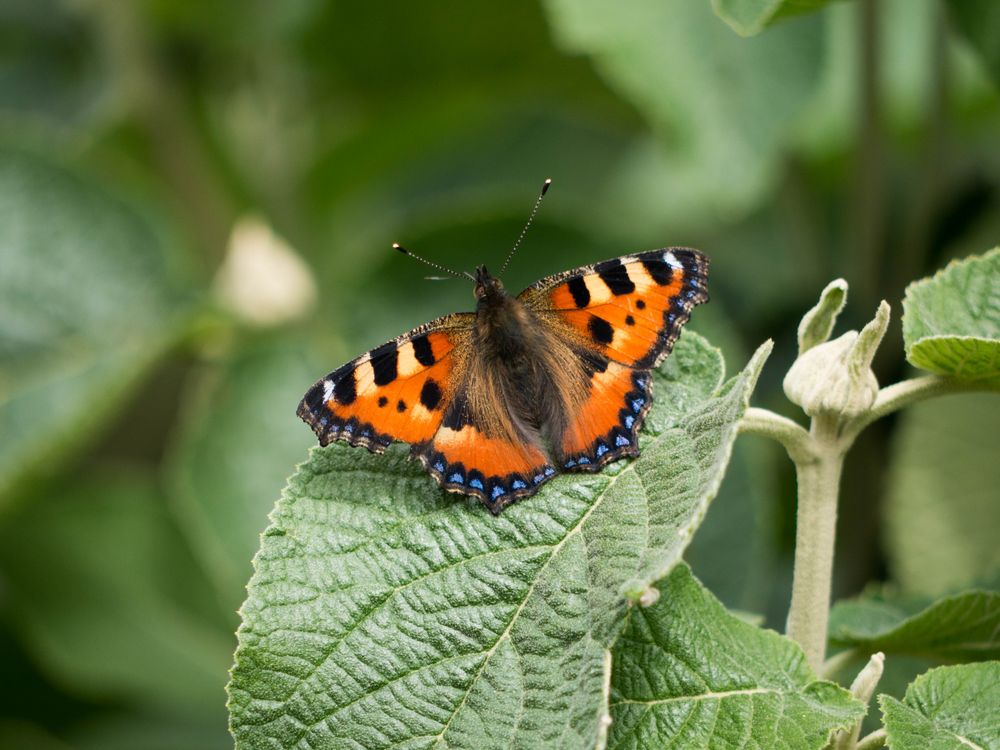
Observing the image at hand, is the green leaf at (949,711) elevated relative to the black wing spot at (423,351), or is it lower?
lower

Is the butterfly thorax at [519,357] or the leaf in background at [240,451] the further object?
the leaf in background at [240,451]

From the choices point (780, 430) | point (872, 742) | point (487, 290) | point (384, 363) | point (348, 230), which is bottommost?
point (872, 742)

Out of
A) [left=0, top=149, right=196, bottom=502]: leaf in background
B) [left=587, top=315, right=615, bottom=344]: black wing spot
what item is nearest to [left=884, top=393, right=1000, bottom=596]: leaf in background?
[left=587, top=315, right=615, bottom=344]: black wing spot

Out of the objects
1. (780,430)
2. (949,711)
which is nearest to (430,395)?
(780,430)

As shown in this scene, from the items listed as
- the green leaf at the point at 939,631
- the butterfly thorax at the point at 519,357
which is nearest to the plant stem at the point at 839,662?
the green leaf at the point at 939,631

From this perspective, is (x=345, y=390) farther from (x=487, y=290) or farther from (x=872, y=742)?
(x=872, y=742)

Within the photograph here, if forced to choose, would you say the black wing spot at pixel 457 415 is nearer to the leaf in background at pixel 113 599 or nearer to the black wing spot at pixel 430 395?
the black wing spot at pixel 430 395

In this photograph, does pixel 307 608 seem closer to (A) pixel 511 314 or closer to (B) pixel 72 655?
(A) pixel 511 314
